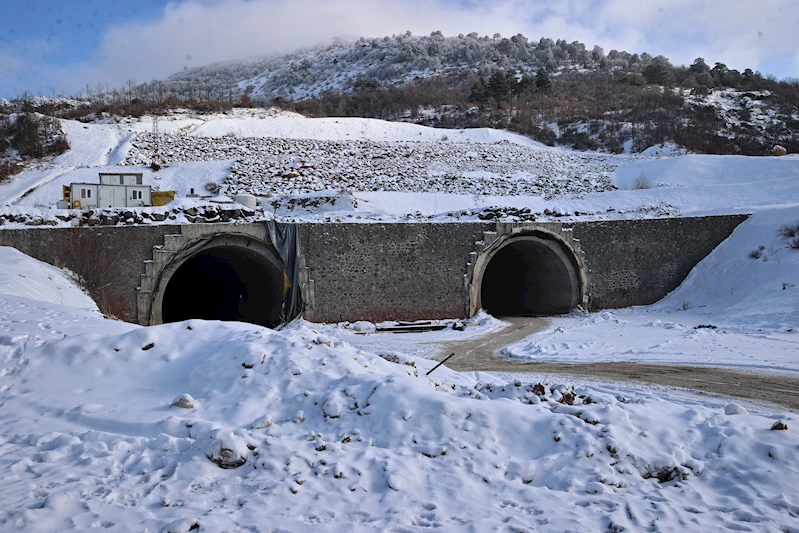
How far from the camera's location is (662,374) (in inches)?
432

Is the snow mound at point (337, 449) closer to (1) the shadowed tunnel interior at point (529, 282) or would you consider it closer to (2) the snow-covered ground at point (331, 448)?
(2) the snow-covered ground at point (331, 448)

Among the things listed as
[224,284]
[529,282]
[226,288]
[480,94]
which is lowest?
[226,288]

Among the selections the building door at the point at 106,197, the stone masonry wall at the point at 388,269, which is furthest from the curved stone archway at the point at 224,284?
the building door at the point at 106,197

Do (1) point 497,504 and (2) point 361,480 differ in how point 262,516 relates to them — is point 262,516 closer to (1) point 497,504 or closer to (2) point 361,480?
(2) point 361,480

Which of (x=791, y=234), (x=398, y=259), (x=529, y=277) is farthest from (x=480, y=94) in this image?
(x=398, y=259)

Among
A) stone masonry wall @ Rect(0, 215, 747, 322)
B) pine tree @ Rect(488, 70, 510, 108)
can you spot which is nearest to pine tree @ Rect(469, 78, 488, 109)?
pine tree @ Rect(488, 70, 510, 108)

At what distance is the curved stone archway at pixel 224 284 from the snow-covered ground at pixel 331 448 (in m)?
8.87

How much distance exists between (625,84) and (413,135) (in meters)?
26.8

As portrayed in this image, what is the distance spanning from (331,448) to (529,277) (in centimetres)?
1682

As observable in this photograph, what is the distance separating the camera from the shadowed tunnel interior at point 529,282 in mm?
19234

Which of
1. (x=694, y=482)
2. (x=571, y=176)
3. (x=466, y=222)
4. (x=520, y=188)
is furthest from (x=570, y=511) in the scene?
(x=571, y=176)

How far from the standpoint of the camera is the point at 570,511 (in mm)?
4840

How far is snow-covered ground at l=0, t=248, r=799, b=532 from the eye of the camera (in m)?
4.65

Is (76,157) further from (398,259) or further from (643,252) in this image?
(643,252)
